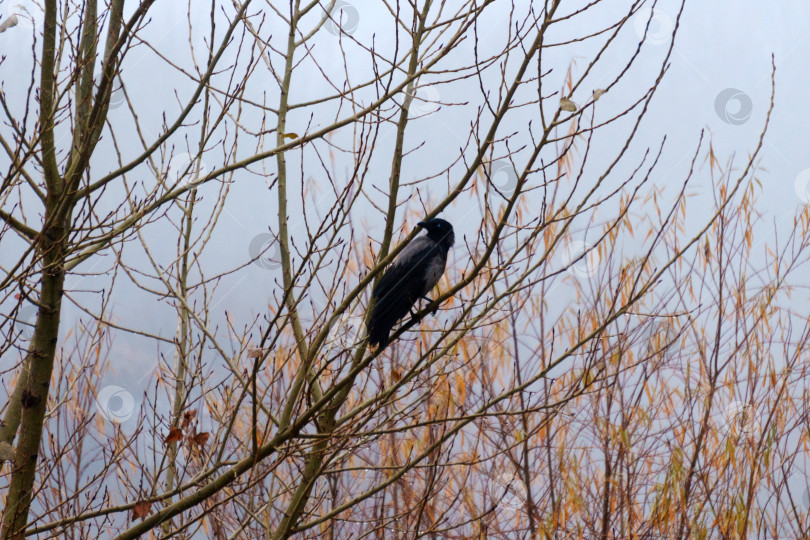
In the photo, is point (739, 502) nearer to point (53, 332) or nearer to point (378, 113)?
point (378, 113)

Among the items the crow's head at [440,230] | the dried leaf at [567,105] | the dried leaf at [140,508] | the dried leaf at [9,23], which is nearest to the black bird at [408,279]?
the crow's head at [440,230]

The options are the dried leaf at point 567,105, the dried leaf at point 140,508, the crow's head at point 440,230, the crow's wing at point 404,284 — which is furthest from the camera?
the crow's head at point 440,230

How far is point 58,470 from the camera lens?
3.02 m

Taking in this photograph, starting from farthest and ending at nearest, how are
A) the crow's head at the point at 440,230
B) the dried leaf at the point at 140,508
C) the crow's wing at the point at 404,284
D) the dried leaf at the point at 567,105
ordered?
the crow's head at the point at 440,230 < the crow's wing at the point at 404,284 < the dried leaf at the point at 140,508 < the dried leaf at the point at 567,105

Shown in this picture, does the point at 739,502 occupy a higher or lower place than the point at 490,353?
lower

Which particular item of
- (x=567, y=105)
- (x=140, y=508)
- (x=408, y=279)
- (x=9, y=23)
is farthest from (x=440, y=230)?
(x=9, y=23)

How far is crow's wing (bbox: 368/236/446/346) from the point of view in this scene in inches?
111

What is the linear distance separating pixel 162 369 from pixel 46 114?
5.84ft

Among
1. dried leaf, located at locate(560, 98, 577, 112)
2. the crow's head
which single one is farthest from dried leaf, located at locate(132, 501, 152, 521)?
the crow's head

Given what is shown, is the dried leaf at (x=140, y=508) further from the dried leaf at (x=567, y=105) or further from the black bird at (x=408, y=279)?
the dried leaf at (x=567, y=105)

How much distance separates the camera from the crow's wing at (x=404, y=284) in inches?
111

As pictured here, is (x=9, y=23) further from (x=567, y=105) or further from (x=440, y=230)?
(x=440, y=230)

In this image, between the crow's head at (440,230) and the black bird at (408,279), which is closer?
the black bird at (408,279)

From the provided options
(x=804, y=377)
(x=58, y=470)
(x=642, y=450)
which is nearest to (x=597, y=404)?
(x=642, y=450)
